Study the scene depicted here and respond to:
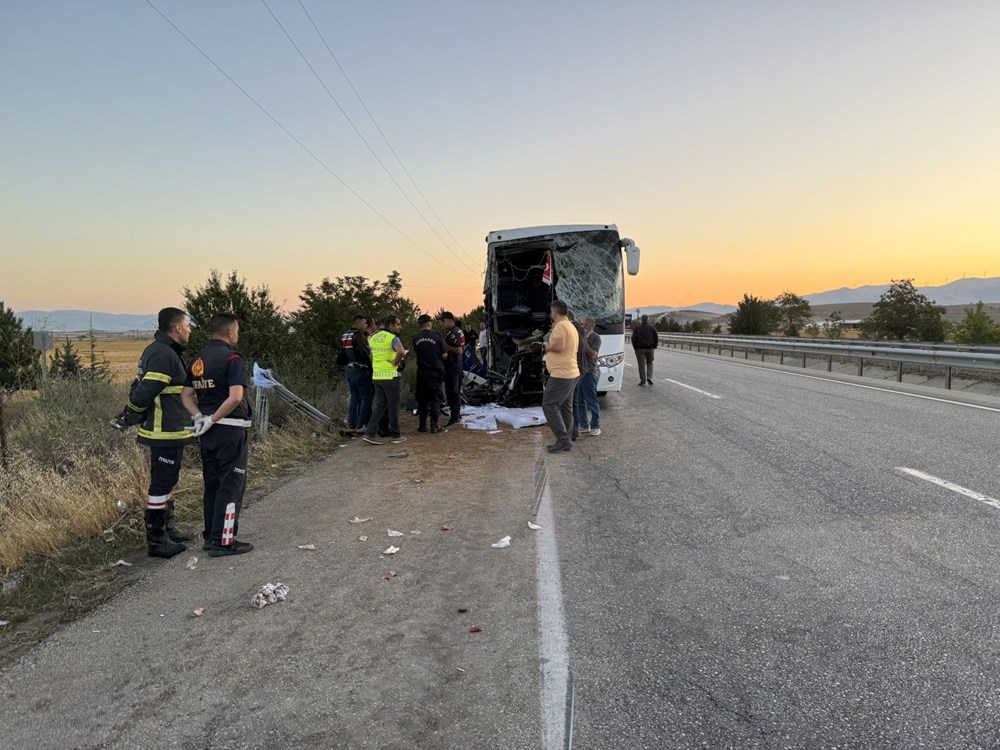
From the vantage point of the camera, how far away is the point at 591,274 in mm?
11930

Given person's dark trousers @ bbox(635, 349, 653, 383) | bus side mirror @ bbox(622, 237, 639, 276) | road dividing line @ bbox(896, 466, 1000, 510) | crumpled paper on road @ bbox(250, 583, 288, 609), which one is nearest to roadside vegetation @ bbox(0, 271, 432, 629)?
crumpled paper on road @ bbox(250, 583, 288, 609)

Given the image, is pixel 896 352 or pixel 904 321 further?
pixel 904 321

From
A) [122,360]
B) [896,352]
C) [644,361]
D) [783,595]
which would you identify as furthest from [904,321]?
[122,360]

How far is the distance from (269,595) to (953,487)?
6.06 meters

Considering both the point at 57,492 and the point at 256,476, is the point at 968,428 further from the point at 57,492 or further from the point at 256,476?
the point at 57,492

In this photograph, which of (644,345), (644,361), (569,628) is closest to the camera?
(569,628)

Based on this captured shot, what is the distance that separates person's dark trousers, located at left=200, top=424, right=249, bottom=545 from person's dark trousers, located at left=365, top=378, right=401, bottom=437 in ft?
15.1

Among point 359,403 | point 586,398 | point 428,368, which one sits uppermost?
point 428,368

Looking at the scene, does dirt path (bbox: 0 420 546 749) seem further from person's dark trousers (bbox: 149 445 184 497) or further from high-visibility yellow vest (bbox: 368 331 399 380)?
high-visibility yellow vest (bbox: 368 331 399 380)

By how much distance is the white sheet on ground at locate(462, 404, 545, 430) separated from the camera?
1072 centimetres

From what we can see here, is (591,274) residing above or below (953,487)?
above

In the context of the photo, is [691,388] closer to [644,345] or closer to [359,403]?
[644,345]

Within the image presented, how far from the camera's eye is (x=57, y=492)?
559cm

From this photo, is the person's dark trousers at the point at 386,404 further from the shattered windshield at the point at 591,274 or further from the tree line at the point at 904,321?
the tree line at the point at 904,321
